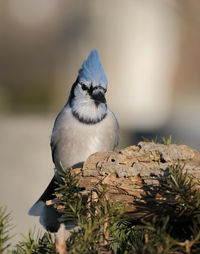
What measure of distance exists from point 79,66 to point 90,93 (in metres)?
3.70

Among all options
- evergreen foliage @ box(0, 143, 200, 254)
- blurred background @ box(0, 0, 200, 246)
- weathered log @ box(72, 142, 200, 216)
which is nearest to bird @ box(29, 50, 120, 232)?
weathered log @ box(72, 142, 200, 216)

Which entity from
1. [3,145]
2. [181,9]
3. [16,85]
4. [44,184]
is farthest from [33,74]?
[181,9]

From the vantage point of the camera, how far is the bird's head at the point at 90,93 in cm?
165

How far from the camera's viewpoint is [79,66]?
5328 millimetres

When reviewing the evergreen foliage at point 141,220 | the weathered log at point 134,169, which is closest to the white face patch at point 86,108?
the weathered log at point 134,169

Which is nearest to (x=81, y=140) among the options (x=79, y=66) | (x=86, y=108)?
(x=86, y=108)

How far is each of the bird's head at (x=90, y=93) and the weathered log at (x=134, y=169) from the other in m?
0.64

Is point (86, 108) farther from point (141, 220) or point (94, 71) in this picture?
point (141, 220)

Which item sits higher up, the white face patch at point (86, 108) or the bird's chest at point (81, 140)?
the white face patch at point (86, 108)

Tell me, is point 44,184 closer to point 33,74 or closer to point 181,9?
point 181,9

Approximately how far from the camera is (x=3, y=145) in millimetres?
3824

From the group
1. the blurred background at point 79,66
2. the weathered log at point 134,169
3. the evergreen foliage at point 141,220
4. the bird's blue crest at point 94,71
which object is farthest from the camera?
the blurred background at point 79,66

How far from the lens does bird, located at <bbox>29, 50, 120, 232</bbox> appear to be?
1655 millimetres

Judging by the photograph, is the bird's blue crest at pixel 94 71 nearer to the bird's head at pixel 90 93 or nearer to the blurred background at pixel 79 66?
the bird's head at pixel 90 93
